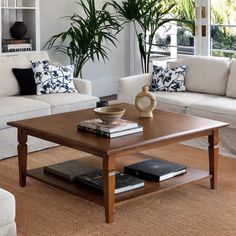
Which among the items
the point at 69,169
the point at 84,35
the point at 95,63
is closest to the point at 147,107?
the point at 69,169

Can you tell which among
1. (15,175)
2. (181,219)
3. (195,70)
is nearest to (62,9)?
(195,70)

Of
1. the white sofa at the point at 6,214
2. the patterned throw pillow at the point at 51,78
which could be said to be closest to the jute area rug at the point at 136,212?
the white sofa at the point at 6,214

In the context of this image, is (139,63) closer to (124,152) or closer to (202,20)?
(202,20)

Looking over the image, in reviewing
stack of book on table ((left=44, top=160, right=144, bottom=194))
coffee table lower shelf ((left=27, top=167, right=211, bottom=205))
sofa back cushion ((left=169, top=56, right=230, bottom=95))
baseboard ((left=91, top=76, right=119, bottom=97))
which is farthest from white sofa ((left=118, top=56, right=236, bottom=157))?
baseboard ((left=91, top=76, right=119, bottom=97))

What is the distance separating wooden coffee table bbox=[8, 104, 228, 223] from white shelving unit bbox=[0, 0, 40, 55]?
2.21 m

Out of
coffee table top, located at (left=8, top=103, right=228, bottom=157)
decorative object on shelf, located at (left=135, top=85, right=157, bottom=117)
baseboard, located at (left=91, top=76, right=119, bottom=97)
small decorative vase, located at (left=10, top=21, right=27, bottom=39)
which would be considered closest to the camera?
coffee table top, located at (left=8, top=103, right=228, bottom=157)

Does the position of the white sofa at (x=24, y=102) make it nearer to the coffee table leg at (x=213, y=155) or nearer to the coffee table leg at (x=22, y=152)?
the coffee table leg at (x=22, y=152)

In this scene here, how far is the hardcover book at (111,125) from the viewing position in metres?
3.52

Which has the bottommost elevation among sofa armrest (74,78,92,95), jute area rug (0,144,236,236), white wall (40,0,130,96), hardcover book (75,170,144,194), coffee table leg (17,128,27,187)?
jute area rug (0,144,236,236)

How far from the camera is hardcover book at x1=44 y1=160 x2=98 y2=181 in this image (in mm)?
3736

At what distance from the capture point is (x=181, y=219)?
3395 mm

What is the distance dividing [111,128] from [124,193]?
1.37 ft

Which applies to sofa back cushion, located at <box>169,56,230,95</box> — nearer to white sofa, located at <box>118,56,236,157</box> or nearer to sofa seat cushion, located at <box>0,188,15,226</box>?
white sofa, located at <box>118,56,236,157</box>

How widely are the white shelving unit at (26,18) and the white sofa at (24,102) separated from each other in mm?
619
